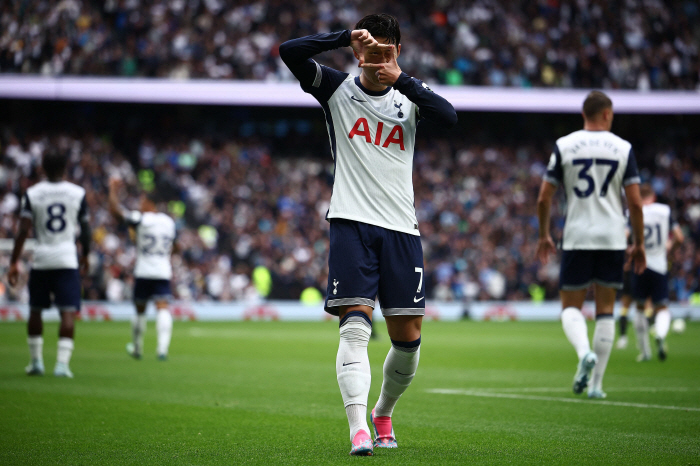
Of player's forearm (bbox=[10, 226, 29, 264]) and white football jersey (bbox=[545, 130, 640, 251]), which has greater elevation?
white football jersey (bbox=[545, 130, 640, 251])

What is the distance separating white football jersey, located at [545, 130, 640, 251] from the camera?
7.34 m

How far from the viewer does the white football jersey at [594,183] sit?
7.34m

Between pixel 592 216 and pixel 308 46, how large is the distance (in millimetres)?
3611

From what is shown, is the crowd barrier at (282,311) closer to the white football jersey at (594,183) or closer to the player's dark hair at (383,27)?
the white football jersey at (594,183)

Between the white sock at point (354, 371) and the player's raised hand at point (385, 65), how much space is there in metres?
1.30

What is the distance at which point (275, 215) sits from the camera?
30812mm

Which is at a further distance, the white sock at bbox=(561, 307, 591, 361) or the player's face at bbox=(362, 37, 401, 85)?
the white sock at bbox=(561, 307, 591, 361)

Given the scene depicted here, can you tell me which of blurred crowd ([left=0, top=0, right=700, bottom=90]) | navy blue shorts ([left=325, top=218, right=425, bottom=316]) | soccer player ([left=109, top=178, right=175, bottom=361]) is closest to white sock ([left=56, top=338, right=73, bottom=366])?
soccer player ([left=109, top=178, right=175, bottom=361])

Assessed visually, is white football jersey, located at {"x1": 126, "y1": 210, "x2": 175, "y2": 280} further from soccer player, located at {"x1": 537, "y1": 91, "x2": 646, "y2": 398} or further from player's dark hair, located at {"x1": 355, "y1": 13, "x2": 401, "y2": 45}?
player's dark hair, located at {"x1": 355, "y1": 13, "x2": 401, "y2": 45}

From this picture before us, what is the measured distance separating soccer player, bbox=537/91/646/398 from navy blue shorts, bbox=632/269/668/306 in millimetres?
5264

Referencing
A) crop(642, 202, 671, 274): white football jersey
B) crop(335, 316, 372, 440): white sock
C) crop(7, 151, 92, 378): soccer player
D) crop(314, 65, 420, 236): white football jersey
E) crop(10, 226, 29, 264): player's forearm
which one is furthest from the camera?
crop(642, 202, 671, 274): white football jersey

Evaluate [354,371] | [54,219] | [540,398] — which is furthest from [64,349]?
[354,371]

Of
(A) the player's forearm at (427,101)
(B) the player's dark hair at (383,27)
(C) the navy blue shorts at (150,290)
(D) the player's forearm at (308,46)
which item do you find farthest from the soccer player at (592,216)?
(C) the navy blue shorts at (150,290)

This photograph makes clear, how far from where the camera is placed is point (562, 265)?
300 inches
